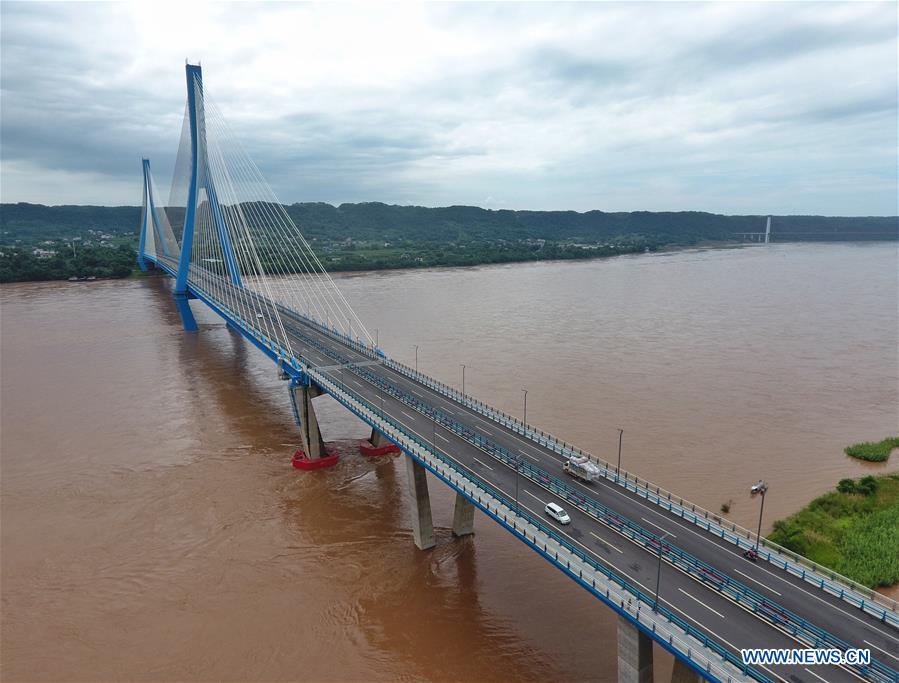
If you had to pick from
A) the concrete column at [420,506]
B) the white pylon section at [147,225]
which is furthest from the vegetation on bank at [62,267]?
the concrete column at [420,506]

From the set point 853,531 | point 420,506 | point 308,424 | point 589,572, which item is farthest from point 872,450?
point 308,424

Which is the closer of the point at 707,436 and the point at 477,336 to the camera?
the point at 707,436

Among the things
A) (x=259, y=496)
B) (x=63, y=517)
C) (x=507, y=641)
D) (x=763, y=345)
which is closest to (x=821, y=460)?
(x=507, y=641)

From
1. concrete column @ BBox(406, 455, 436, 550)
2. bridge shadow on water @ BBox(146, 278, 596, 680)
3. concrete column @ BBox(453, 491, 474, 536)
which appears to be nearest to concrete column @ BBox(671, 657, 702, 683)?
bridge shadow on water @ BBox(146, 278, 596, 680)

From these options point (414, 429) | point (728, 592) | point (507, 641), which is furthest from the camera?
→ point (414, 429)

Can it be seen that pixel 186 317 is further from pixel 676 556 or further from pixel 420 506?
pixel 676 556

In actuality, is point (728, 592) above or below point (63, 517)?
above

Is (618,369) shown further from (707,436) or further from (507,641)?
(507,641)
